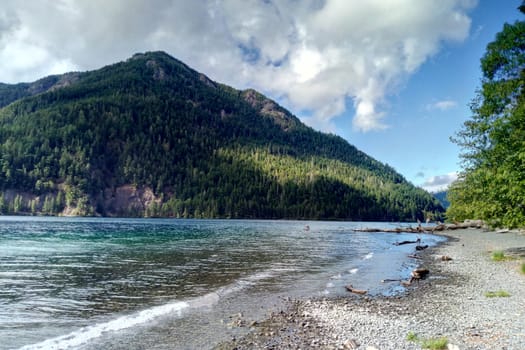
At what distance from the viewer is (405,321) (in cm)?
1406

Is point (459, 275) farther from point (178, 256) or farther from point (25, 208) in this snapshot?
point (25, 208)

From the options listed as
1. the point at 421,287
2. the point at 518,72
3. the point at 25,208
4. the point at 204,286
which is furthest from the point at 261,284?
the point at 25,208

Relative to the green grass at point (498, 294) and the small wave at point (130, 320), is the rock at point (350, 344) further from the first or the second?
the green grass at point (498, 294)

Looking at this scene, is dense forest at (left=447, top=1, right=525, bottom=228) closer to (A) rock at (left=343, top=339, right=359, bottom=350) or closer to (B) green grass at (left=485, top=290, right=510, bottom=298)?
(B) green grass at (left=485, top=290, right=510, bottom=298)

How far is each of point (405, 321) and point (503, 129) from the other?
19.8 m

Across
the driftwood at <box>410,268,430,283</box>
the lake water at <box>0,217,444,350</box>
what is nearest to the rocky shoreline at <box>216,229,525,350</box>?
the lake water at <box>0,217,444,350</box>

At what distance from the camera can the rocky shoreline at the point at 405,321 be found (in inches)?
449

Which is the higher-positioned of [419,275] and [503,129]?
[503,129]

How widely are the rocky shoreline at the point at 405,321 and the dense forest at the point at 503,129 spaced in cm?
652

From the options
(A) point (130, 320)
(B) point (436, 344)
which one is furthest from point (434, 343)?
(A) point (130, 320)

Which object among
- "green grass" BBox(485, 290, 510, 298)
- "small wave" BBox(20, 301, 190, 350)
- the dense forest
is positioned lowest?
"small wave" BBox(20, 301, 190, 350)

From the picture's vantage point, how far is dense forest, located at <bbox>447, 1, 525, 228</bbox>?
24094 mm

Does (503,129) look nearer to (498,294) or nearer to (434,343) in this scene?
(498,294)

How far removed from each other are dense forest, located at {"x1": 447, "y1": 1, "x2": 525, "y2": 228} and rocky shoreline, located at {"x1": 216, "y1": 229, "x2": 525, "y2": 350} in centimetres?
652
